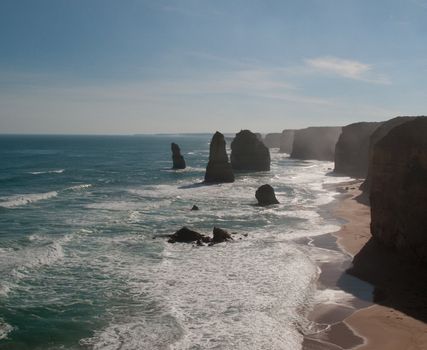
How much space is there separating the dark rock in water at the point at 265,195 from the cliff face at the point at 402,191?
2063cm

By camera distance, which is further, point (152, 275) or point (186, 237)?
point (186, 237)

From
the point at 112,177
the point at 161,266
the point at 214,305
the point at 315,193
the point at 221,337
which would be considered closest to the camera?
the point at 221,337

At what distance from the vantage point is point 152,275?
2669cm

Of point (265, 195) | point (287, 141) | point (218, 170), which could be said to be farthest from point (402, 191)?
point (287, 141)

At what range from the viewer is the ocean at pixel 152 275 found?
64.0 ft

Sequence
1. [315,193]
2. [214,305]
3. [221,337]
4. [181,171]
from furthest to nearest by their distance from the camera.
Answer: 1. [181,171]
2. [315,193]
3. [214,305]
4. [221,337]

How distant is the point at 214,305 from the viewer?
73.5 feet

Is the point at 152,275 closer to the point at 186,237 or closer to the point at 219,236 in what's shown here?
the point at 186,237

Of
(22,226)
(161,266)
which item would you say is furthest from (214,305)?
(22,226)

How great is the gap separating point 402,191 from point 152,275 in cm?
1538

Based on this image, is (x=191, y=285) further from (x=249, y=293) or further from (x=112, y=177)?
(x=112, y=177)

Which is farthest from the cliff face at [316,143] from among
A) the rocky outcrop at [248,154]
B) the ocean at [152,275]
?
the ocean at [152,275]

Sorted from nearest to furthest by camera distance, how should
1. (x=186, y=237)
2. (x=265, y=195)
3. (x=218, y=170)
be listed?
(x=186, y=237) < (x=265, y=195) < (x=218, y=170)

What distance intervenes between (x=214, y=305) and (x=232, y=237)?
543 inches
